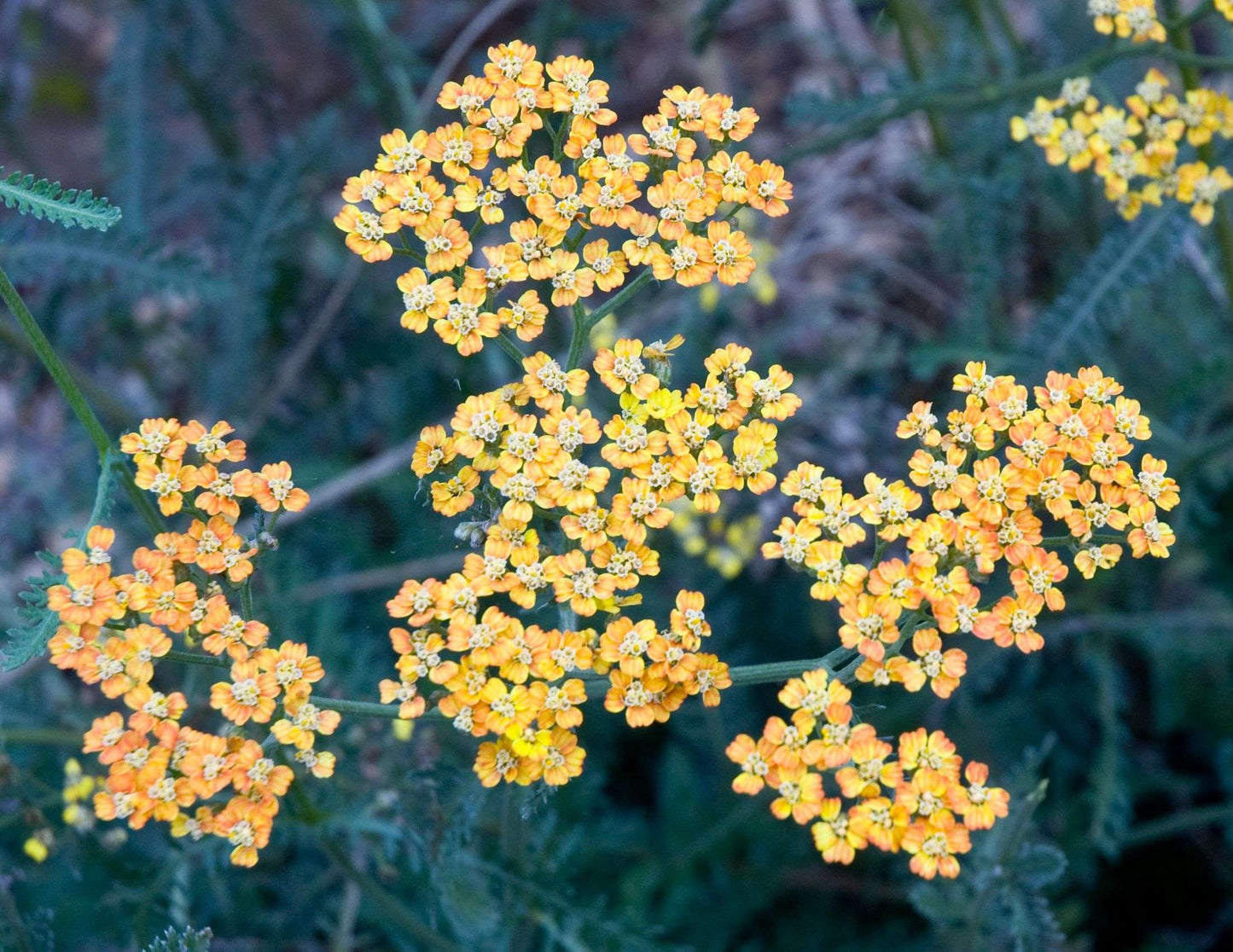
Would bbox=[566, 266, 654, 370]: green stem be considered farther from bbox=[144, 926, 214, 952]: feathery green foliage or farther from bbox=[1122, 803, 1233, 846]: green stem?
bbox=[1122, 803, 1233, 846]: green stem

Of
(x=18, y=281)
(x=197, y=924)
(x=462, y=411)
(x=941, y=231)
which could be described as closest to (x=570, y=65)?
(x=462, y=411)

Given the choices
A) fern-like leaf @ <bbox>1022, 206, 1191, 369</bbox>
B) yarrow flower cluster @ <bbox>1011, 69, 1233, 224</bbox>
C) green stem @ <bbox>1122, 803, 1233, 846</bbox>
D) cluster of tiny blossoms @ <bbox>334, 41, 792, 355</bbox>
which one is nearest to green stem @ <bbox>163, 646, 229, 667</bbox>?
cluster of tiny blossoms @ <bbox>334, 41, 792, 355</bbox>

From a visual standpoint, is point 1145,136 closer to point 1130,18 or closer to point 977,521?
point 1130,18

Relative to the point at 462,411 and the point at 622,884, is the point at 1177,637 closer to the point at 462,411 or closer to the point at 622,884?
the point at 622,884

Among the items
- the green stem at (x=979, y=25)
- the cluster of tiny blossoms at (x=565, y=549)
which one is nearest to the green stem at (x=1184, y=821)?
the cluster of tiny blossoms at (x=565, y=549)

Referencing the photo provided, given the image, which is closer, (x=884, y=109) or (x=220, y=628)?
(x=220, y=628)

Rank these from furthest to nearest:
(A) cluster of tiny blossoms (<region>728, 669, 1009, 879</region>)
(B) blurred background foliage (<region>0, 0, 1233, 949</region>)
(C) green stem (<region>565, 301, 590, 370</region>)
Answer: (B) blurred background foliage (<region>0, 0, 1233, 949</region>)
(C) green stem (<region>565, 301, 590, 370</region>)
(A) cluster of tiny blossoms (<region>728, 669, 1009, 879</region>)

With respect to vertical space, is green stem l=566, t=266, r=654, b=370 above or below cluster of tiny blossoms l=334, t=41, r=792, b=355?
below
